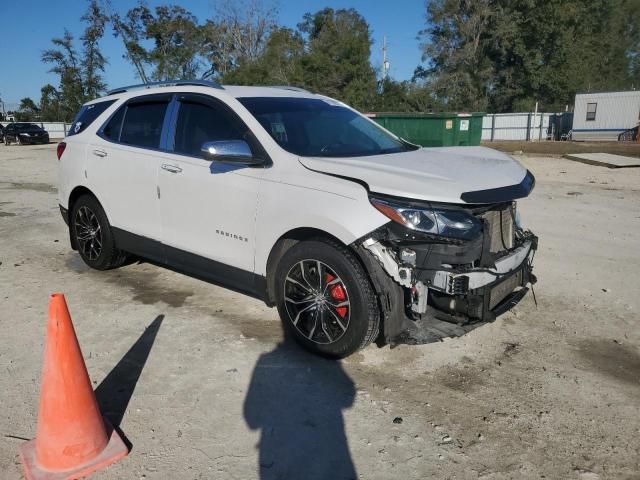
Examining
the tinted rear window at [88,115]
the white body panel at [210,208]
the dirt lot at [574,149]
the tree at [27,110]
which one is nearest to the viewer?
the white body panel at [210,208]

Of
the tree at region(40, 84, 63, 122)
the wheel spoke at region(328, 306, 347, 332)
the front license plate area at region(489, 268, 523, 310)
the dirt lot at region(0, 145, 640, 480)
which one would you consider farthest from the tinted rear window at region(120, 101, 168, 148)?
the tree at region(40, 84, 63, 122)

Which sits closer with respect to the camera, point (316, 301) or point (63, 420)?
point (63, 420)

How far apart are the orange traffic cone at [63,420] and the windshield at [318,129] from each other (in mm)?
1943

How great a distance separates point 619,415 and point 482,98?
50.1 meters

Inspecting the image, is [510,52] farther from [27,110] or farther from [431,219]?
[27,110]

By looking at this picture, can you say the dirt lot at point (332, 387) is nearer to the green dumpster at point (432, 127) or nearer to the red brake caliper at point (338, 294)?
the red brake caliper at point (338, 294)

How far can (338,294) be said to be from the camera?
3.38m

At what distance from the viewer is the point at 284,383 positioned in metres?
3.31

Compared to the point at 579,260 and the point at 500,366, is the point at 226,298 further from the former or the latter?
the point at 579,260

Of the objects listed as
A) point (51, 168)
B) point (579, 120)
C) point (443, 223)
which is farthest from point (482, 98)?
point (443, 223)

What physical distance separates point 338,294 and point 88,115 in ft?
12.2

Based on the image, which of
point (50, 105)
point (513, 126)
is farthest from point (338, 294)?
point (50, 105)

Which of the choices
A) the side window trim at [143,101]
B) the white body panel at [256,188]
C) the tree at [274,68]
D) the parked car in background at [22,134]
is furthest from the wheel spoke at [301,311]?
the parked car in background at [22,134]

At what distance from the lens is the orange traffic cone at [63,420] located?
8.14ft
